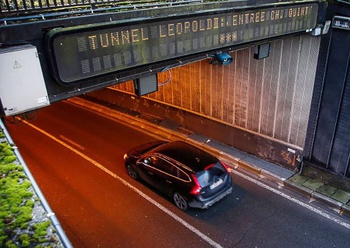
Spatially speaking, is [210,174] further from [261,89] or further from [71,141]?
[71,141]

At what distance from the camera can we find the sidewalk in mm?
8633

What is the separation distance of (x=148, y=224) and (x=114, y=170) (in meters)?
2.96

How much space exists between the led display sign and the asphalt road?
451 cm

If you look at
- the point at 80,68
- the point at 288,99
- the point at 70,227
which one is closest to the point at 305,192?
the point at 288,99

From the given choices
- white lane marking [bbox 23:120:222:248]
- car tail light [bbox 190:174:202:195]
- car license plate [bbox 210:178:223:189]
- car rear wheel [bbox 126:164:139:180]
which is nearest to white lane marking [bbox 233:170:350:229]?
car license plate [bbox 210:178:223:189]

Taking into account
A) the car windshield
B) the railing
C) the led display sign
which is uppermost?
the railing

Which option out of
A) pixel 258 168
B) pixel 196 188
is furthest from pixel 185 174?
pixel 258 168

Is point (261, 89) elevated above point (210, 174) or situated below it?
above

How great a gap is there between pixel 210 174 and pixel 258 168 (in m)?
2.50

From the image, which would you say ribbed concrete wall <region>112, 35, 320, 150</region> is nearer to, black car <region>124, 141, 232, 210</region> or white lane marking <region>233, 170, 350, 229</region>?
white lane marking <region>233, 170, 350, 229</region>

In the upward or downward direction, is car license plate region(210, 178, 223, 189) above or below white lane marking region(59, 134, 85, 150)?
above

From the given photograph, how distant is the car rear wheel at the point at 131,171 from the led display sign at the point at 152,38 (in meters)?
5.01

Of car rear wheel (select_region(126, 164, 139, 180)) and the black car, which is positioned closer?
the black car

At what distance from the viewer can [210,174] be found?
27.4 ft
